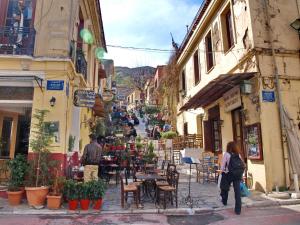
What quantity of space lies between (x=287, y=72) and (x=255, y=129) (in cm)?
232

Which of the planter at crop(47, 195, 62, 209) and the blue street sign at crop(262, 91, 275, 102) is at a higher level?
the blue street sign at crop(262, 91, 275, 102)

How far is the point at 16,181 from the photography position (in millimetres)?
7191

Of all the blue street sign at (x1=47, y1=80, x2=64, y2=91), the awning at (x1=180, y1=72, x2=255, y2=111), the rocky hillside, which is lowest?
the blue street sign at (x1=47, y1=80, x2=64, y2=91)

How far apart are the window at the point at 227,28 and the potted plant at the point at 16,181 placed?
9.14m

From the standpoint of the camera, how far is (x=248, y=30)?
30.8 ft

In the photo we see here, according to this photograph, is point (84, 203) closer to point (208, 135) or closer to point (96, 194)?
point (96, 194)

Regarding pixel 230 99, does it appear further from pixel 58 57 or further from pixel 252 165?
pixel 58 57

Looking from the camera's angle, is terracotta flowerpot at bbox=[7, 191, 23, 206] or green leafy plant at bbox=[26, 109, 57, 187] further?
green leafy plant at bbox=[26, 109, 57, 187]

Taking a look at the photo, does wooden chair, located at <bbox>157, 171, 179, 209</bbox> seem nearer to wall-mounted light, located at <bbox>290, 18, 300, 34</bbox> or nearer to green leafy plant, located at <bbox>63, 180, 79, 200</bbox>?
green leafy plant, located at <bbox>63, 180, 79, 200</bbox>

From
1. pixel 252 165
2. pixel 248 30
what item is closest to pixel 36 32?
pixel 248 30

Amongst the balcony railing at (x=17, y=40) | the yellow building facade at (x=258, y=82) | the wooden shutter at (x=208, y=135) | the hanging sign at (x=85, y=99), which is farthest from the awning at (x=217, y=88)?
the balcony railing at (x=17, y=40)

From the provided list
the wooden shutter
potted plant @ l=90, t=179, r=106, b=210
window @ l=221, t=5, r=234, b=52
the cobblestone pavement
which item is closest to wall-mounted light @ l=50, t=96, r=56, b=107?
potted plant @ l=90, t=179, r=106, b=210

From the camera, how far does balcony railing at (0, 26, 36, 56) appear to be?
822cm

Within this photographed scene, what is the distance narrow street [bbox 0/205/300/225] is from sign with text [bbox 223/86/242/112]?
4.39 metres
